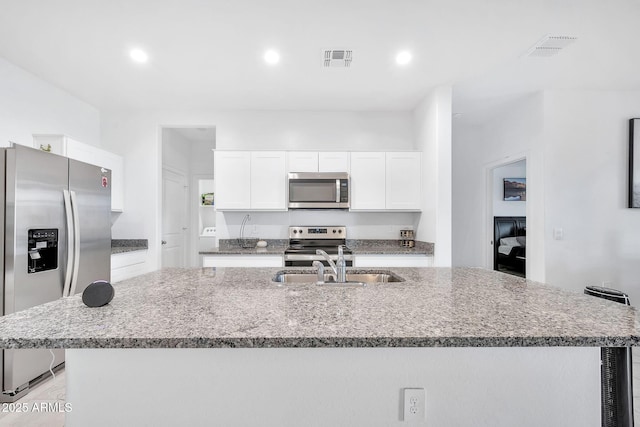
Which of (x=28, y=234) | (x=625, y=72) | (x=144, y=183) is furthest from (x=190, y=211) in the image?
(x=625, y=72)

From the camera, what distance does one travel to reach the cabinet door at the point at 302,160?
12.4ft

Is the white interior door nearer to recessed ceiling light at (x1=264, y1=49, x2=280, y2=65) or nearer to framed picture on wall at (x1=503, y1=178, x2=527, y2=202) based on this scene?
recessed ceiling light at (x1=264, y1=49, x2=280, y2=65)

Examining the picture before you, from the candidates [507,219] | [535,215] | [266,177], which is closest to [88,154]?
[266,177]

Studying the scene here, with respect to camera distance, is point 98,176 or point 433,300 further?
point 98,176

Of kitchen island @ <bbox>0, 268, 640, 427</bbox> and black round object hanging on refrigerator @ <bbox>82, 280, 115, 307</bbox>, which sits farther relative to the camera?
black round object hanging on refrigerator @ <bbox>82, 280, 115, 307</bbox>

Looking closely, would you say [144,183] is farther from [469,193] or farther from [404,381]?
[469,193]

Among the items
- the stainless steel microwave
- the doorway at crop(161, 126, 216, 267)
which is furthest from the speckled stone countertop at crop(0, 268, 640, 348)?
the doorway at crop(161, 126, 216, 267)

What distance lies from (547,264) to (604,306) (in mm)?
2673

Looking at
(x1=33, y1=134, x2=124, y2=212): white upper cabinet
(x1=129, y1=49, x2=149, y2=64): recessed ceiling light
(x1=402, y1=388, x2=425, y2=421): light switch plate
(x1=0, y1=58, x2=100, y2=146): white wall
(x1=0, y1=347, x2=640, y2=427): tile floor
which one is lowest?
(x1=0, y1=347, x2=640, y2=427): tile floor

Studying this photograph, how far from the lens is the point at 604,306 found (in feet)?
3.99

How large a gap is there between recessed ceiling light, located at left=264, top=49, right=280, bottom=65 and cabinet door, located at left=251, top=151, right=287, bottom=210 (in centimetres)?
116

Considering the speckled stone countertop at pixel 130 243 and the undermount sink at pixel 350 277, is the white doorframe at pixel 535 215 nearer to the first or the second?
the undermount sink at pixel 350 277

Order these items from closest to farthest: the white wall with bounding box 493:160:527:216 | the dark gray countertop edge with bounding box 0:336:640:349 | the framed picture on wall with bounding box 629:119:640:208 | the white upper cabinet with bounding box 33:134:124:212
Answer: the dark gray countertop edge with bounding box 0:336:640:349, the white upper cabinet with bounding box 33:134:124:212, the framed picture on wall with bounding box 629:119:640:208, the white wall with bounding box 493:160:527:216

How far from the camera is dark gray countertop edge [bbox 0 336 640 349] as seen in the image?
0.87 m
